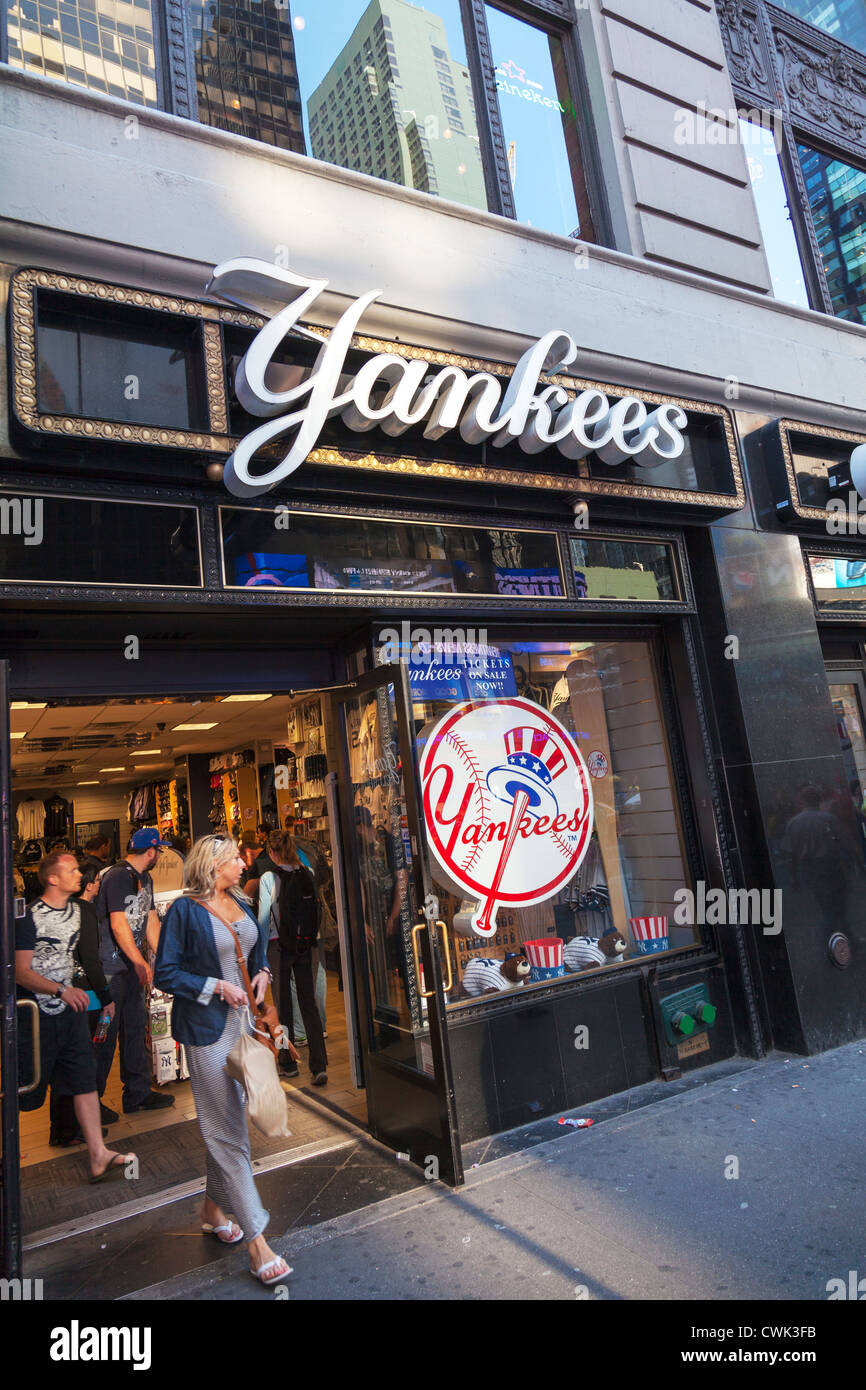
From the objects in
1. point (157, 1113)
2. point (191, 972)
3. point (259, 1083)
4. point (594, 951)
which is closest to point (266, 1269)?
point (259, 1083)

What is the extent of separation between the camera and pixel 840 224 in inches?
392

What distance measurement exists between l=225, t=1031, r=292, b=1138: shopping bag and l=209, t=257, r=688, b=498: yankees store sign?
9.66 feet

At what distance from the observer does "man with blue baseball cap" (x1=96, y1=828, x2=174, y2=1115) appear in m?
6.53

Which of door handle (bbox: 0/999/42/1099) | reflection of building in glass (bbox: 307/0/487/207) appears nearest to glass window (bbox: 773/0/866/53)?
reflection of building in glass (bbox: 307/0/487/207)

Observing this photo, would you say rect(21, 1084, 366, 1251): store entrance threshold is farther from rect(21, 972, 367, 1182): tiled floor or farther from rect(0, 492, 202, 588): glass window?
rect(0, 492, 202, 588): glass window

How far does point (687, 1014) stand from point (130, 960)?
13.9ft

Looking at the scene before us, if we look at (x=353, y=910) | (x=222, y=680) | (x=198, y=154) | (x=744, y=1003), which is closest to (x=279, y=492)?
(x=222, y=680)

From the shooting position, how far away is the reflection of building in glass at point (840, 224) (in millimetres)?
9609

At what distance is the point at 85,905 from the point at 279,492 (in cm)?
308

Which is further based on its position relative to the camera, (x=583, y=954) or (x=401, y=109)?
(x=401, y=109)

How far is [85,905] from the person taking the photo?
18.9 ft

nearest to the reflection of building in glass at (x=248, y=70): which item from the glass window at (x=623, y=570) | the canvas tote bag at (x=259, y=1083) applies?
the glass window at (x=623, y=570)

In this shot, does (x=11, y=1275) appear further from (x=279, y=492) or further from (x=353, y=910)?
(x=279, y=492)

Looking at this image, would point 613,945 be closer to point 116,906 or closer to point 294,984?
point 294,984
